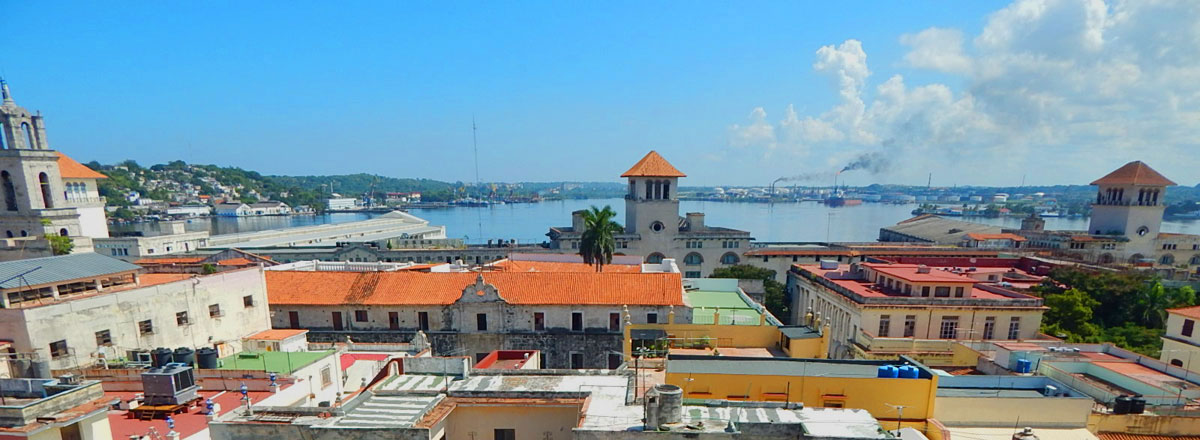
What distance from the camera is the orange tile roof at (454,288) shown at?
94.4 ft

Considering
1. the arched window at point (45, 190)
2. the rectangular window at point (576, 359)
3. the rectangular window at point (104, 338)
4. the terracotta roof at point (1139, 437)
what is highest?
the arched window at point (45, 190)

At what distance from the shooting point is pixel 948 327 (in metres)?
30.0

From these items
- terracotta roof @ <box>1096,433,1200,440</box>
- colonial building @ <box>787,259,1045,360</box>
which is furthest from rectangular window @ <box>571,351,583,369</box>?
terracotta roof @ <box>1096,433,1200,440</box>

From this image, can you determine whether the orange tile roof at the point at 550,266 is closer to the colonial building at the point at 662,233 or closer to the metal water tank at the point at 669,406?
the colonial building at the point at 662,233

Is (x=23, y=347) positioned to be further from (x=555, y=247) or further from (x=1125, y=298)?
(x=1125, y=298)

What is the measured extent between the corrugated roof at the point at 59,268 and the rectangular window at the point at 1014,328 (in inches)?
1775

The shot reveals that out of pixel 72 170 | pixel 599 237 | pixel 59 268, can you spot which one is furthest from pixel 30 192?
pixel 599 237

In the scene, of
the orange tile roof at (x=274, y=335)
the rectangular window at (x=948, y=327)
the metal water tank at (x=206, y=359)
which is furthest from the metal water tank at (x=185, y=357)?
the rectangular window at (x=948, y=327)

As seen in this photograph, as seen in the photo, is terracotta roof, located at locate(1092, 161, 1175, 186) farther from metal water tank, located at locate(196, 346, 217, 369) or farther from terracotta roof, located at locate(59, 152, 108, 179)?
terracotta roof, located at locate(59, 152, 108, 179)

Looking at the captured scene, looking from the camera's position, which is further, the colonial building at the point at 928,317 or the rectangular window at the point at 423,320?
the rectangular window at the point at 423,320

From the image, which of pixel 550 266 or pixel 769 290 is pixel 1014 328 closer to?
pixel 769 290

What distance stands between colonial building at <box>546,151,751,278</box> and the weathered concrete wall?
41703mm

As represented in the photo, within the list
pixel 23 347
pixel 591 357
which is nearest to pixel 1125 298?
pixel 591 357

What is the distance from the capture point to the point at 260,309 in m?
26.8
